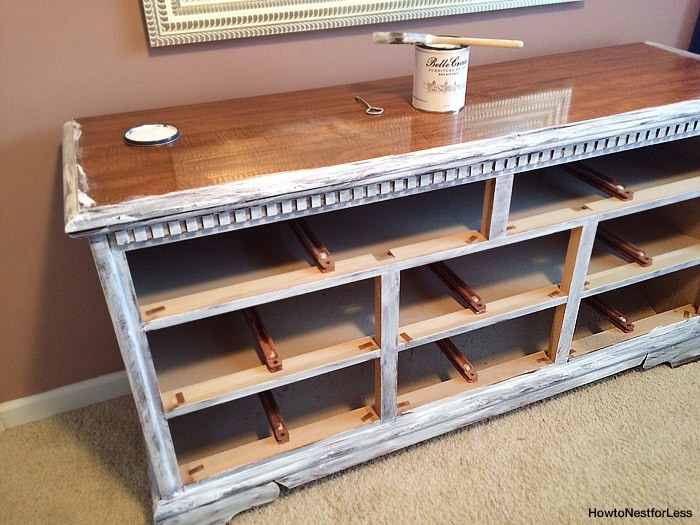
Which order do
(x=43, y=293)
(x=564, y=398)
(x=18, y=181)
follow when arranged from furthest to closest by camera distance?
(x=564, y=398)
(x=43, y=293)
(x=18, y=181)

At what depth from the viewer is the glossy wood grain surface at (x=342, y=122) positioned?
91cm

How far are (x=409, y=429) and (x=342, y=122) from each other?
2.08 ft

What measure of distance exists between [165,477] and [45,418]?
529 mm

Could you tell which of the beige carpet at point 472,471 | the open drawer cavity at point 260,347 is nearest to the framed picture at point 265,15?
the open drawer cavity at point 260,347

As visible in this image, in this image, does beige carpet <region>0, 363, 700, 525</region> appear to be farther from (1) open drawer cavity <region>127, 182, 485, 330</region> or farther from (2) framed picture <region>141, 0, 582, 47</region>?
(2) framed picture <region>141, 0, 582, 47</region>

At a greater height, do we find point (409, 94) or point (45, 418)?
point (409, 94)

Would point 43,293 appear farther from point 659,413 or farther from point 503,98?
point 659,413

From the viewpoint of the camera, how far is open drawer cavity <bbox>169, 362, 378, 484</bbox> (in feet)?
3.76

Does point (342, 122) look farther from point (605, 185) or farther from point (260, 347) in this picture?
point (605, 185)

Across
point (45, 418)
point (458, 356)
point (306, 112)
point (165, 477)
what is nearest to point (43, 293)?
point (45, 418)

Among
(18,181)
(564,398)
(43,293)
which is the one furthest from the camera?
(564,398)

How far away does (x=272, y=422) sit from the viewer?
118cm

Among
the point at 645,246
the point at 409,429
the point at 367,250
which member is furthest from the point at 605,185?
the point at 409,429

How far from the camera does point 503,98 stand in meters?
1.16
